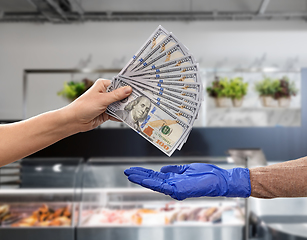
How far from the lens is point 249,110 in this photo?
3.54 m

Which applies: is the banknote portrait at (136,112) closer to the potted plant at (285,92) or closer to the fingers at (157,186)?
the fingers at (157,186)

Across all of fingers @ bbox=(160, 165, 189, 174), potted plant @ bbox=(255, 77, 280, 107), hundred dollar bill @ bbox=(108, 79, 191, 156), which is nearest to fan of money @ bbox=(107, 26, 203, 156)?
hundred dollar bill @ bbox=(108, 79, 191, 156)

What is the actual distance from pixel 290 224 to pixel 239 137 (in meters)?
1.05

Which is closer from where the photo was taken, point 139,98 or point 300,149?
point 139,98

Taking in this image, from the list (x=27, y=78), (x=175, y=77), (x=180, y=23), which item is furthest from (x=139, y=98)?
(x=180, y=23)

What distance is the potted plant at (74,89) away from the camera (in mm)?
3499

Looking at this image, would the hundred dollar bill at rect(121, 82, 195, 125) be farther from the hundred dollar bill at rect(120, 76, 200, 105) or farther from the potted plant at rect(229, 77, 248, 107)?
the potted plant at rect(229, 77, 248, 107)

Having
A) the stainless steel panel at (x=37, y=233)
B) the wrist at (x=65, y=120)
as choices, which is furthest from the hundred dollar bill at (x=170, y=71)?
the stainless steel panel at (x=37, y=233)

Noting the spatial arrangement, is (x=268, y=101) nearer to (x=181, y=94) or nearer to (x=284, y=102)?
(x=284, y=102)

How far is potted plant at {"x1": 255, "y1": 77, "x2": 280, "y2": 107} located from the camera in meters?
3.49

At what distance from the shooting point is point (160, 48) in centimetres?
140

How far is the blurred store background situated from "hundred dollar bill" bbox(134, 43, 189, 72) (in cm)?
173

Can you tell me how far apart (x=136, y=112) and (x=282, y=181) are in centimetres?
74

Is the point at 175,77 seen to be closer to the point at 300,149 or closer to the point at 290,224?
the point at 290,224
